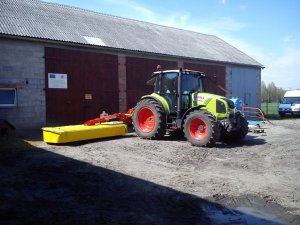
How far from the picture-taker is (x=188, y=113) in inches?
385

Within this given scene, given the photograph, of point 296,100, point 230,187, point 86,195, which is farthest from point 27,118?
point 296,100

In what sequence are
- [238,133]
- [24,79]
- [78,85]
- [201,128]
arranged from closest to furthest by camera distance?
[201,128]
[238,133]
[24,79]
[78,85]

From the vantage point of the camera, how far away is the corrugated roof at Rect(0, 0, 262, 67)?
13.7 metres

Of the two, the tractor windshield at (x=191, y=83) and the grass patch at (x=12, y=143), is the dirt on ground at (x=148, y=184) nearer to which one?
the grass patch at (x=12, y=143)

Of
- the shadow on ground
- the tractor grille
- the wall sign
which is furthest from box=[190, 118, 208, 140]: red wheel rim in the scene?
the wall sign

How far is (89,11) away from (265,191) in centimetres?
1560

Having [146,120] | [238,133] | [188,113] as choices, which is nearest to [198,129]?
[188,113]

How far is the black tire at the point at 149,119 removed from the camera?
1038cm

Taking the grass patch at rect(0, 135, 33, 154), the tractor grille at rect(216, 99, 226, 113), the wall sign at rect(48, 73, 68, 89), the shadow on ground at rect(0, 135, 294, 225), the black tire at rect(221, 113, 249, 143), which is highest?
the wall sign at rect(48, 73, 68, 89)

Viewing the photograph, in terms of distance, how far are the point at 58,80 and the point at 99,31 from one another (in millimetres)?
4025

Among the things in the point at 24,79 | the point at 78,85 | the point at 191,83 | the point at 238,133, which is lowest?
the point at 238,133

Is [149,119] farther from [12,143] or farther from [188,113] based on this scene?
[12,143]

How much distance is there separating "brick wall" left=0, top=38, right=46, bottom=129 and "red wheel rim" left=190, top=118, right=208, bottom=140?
6.12m

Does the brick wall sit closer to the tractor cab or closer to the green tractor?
the green tractor
